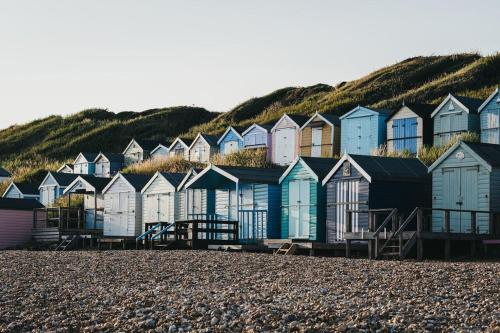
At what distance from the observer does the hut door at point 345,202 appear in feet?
105

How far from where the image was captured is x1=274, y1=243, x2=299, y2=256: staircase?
103ft

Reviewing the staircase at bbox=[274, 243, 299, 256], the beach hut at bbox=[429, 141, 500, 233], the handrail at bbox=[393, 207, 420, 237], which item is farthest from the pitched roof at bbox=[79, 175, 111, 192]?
the handrail at bbox=[393, 207, 420, 237]

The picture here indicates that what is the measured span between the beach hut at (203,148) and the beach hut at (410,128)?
17006mm

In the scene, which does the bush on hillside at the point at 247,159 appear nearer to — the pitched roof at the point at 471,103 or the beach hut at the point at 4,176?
the pitched roof at the point at 471,103

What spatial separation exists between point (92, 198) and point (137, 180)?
502cm

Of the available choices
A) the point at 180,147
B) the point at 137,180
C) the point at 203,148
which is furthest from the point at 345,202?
the point at 180,147

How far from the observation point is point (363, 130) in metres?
47.8

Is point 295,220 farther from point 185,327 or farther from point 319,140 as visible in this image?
point 185,327

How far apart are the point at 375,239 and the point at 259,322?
44.8ft

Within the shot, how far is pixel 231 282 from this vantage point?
21234mm

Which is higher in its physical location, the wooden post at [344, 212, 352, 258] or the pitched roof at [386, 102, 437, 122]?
the pitched roof at [386, 102, 437, 122]

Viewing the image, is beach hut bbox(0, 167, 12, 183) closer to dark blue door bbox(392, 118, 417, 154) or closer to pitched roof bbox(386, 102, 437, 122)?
dark blue door bbox(392, 118, 417, 154)

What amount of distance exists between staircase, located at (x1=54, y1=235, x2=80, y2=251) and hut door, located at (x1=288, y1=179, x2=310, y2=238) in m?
12.9

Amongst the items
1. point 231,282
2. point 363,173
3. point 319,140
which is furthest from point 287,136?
point 231,282
